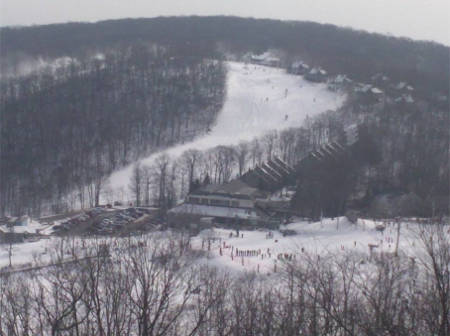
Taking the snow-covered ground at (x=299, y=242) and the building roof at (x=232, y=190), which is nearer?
the snow-covered ground at (x=299, y=242)

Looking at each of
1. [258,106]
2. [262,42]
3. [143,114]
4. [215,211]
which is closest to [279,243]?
[215,211]

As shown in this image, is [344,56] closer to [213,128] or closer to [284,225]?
[213,128]

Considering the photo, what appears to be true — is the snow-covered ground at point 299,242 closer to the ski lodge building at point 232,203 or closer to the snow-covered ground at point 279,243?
the snow-covered ground at point 279,243

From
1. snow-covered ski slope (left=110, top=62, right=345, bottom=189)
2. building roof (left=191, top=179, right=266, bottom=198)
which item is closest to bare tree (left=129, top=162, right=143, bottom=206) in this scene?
snow-covered ski slope (left=110, top=62, right=345, bottom=189)

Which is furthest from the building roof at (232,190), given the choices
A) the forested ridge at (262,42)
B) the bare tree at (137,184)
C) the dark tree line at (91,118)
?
the forested ridge at (262,42)

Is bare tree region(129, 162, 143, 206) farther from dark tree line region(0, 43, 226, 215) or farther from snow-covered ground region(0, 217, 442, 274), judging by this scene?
snow-covered ground region(0, 217, 442, 274)

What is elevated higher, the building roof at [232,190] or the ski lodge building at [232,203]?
the building roof at [232,190]
